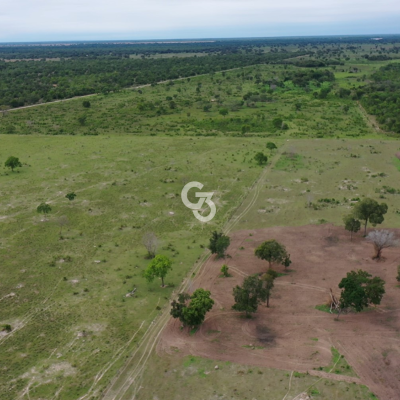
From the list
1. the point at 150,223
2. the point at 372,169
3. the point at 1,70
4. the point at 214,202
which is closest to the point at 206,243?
the point at 150,223

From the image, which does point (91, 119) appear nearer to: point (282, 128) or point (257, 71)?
point (282, 128)

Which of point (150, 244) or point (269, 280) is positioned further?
point (150, 244)

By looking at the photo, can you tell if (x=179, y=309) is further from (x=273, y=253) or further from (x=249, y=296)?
(x=273, y=253)

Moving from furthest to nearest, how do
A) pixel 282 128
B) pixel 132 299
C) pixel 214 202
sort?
pixel 282 128, pixel 214 202, pixel 132 299

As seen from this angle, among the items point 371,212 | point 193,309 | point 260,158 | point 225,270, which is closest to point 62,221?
point 225,270

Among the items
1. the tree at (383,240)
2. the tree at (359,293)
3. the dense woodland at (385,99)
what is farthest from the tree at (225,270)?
the dense woodland at (385,99)

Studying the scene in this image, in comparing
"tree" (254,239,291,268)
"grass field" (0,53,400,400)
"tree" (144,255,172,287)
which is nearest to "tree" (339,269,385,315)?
"tree" (254,239,291,268)
